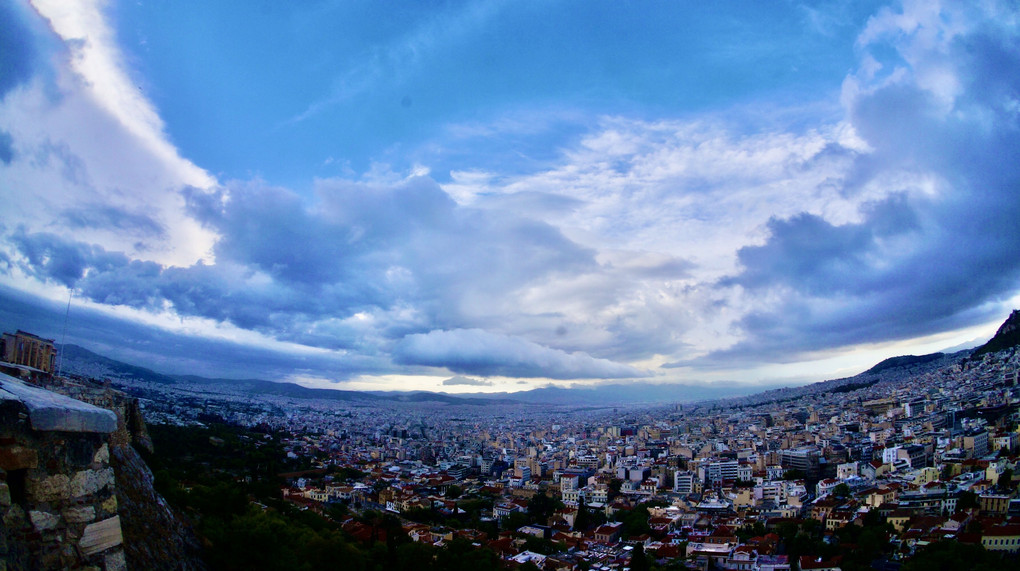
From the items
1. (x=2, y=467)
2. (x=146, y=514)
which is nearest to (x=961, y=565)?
(x=146, y=514)

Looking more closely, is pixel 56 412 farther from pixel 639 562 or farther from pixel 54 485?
pixel 639 562

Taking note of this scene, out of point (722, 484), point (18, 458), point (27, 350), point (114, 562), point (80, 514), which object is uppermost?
point (27, 350)

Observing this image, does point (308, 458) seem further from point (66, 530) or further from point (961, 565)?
point (66, 530)

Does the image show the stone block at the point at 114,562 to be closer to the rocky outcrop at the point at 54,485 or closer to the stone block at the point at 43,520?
the rocky outcrop at the point at 54,485

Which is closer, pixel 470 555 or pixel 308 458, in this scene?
pixel 470 555

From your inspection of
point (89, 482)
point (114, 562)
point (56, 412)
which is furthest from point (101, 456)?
point (114, 562)

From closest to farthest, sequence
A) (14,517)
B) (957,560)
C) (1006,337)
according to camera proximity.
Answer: (14,517) < (957,560) < (1006,337)

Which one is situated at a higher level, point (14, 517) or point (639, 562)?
point (14, 517)
